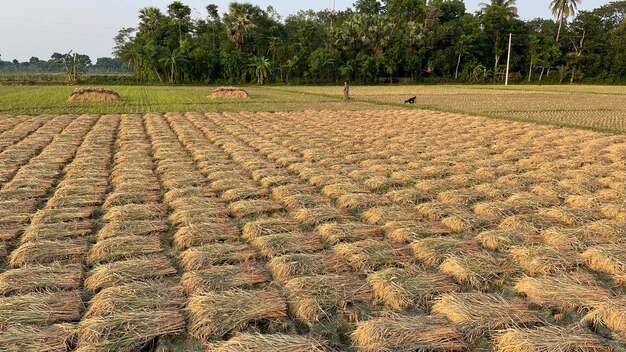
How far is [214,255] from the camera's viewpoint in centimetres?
424

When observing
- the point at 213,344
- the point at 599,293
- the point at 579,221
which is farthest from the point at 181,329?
the point at 579,221

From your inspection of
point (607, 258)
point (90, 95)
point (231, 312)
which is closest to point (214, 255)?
point (231, 312)

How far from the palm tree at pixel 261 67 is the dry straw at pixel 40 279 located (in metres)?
45.0

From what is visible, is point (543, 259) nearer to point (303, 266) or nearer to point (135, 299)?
point (303, 266)

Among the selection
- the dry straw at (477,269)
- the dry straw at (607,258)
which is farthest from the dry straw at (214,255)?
the dry straw at (607,258)

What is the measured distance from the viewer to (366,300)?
3506mm

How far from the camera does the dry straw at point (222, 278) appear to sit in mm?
3609

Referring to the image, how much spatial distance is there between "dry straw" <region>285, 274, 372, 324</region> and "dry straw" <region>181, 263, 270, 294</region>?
29 cm

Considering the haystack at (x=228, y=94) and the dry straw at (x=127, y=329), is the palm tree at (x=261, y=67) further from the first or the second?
the dry straw at (x=127, y=329)

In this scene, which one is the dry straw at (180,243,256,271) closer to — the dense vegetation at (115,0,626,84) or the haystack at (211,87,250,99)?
the haystack at (211,87,250,99)

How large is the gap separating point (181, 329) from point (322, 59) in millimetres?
48359

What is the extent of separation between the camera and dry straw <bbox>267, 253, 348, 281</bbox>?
3.91 meters

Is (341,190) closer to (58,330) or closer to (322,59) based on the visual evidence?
(58,330)

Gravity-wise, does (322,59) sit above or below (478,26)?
below
